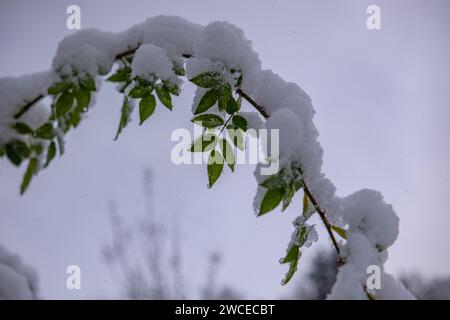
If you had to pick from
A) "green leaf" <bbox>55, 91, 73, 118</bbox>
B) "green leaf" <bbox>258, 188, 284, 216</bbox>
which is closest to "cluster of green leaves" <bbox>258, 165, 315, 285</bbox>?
"green leaf" <bbox>258, 188, 284, 216</bbox>

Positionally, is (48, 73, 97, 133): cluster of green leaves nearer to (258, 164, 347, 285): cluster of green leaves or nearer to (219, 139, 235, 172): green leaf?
(219, 139, 235, 172): green leaf

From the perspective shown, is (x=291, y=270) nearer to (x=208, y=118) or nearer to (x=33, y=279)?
(x=208, y=118)

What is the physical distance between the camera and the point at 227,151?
826 mm

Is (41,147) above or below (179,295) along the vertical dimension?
above

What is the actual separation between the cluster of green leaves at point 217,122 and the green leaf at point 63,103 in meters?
0.24

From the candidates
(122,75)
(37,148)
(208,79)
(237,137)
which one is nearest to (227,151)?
(237,137)

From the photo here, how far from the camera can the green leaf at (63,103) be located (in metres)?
0.76

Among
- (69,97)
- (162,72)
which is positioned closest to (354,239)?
(162,72)

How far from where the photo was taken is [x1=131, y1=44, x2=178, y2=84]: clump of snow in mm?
754

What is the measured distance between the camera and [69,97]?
2.51 ft

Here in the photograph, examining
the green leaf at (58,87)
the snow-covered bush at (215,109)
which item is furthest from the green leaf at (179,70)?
the green leaf at (58,87)

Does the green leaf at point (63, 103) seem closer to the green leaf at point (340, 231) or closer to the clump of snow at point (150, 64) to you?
the clump of snow at point (150, 64)

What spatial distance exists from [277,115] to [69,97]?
42cm

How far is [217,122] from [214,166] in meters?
0.09
